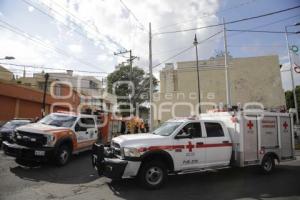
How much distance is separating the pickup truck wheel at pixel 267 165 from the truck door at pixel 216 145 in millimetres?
1735

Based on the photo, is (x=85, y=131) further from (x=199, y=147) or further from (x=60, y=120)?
(x=199, y=147)

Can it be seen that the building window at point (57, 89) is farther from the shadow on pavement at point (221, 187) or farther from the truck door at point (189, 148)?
the truck door at point (189, 148)

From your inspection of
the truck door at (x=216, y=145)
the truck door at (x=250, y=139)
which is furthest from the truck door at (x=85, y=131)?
the truck door at (x=250, y=139)

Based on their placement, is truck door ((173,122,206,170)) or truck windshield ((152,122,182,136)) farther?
truck windshield ((152,122,182,136))

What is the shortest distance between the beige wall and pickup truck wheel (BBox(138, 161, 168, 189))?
35.9m

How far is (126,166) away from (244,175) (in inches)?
194

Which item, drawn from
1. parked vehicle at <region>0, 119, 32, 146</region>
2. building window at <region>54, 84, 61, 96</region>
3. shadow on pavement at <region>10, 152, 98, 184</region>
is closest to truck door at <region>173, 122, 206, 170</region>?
shadow on pavement at <region>10, 152, 98, 184</region>

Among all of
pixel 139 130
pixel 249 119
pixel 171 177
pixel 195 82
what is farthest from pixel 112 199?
pixel 195 82

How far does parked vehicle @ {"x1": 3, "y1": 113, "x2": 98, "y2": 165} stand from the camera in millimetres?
9344

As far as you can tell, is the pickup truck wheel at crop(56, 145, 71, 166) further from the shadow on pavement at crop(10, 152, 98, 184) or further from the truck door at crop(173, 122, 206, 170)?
the truck door at crop(173, 122, 206, 170)

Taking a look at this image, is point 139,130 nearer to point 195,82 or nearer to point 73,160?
point 73,160

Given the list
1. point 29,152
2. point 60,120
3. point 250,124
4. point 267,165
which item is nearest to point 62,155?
point 29,152

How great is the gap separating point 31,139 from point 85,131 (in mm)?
2960

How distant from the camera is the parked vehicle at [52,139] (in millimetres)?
9344
